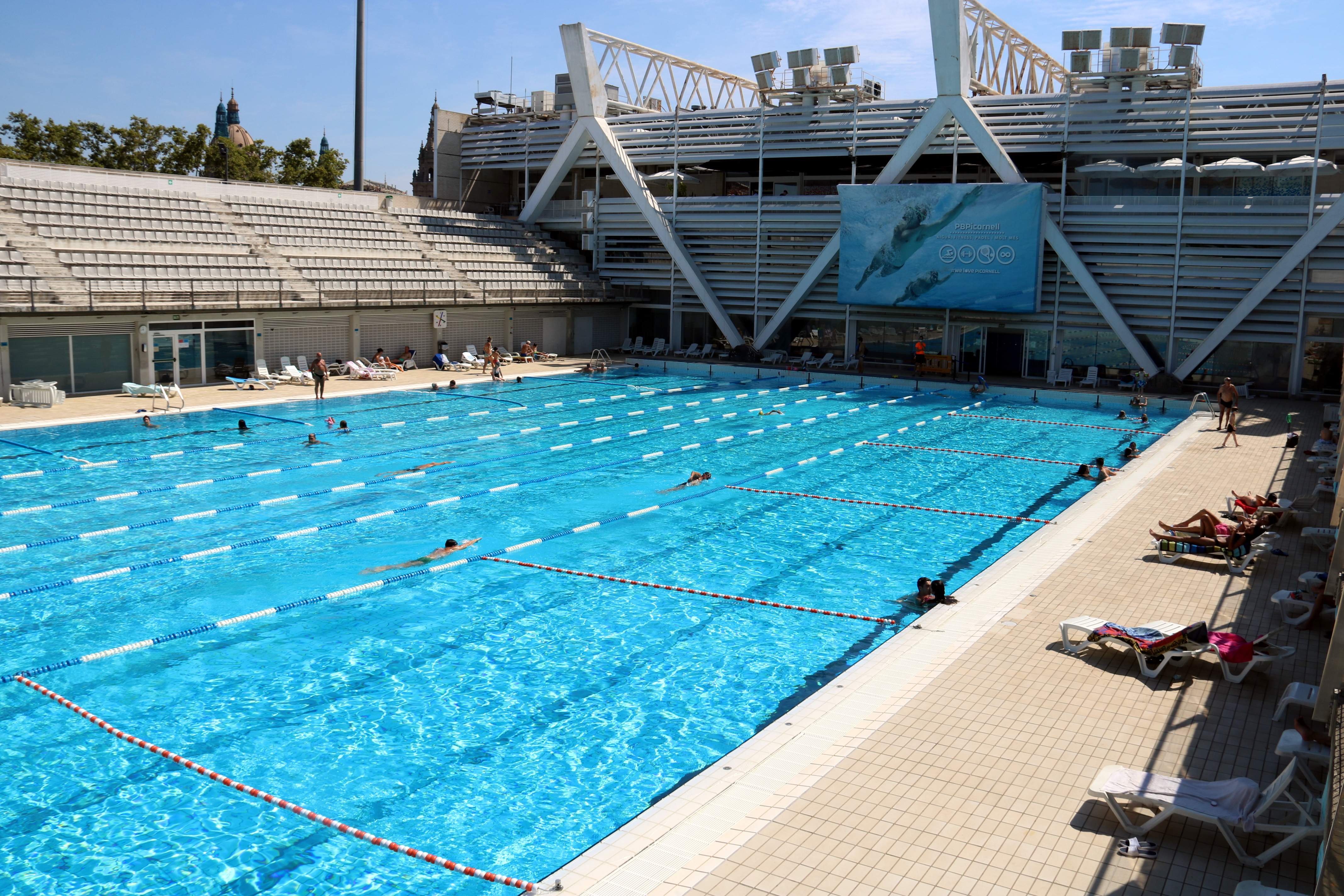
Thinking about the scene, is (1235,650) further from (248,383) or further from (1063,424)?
(248,383)

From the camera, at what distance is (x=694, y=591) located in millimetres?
10945

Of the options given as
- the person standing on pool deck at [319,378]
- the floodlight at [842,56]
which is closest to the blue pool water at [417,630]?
the person standing on pool deck at [319,378]

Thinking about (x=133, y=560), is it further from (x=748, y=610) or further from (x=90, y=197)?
(x=90, y=197)

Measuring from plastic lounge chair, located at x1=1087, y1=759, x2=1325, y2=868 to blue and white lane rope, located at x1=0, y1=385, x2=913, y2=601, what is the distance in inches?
379

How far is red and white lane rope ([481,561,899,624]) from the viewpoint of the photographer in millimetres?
10195

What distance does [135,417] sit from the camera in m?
19.9

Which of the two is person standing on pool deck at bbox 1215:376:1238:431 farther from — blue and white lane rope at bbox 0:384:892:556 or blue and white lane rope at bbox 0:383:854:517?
blue and white lane rope at bbox 0:383:854:517

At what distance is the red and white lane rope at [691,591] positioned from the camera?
10.2 meters

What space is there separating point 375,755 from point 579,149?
104 ft

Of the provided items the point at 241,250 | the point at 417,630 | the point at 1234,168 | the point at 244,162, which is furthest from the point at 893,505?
Answer: the point at 244,162

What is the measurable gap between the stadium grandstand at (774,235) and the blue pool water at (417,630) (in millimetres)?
6655

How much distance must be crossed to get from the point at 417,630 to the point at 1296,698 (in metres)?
7.02

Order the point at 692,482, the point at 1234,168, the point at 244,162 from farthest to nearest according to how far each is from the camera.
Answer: the point at 244,162 < the point at 1234,168 < the point at 692,482

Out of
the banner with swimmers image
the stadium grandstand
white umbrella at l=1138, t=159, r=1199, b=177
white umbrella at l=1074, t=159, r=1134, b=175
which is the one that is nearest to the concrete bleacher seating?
the stadium grandstand
